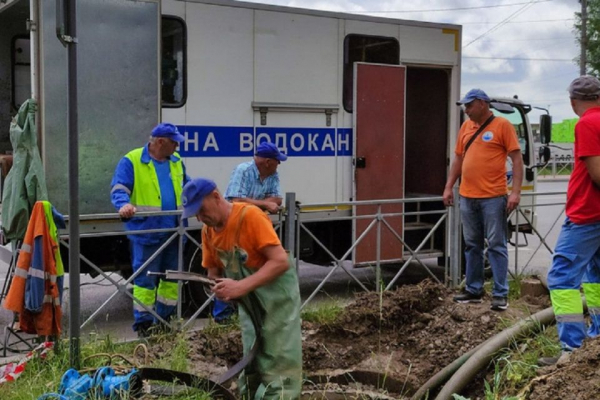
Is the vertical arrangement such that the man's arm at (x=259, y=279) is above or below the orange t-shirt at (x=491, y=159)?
below

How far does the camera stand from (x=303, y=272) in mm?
9617

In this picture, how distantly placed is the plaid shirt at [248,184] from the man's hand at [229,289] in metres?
2.33

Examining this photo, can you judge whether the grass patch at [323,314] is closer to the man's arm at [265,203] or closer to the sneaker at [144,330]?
the man's arm at [265,203]

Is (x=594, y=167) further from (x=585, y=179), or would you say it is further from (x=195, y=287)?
(x=195, y=287)

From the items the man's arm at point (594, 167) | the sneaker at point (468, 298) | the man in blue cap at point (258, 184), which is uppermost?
the man's arm at point (594, 167)

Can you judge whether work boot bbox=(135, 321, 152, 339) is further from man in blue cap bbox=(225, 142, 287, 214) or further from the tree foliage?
the tree foliage

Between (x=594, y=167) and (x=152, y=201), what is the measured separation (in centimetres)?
331

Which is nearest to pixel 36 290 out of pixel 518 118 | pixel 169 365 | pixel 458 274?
pixel 169 365

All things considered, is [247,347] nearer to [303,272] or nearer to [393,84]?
[393,84]

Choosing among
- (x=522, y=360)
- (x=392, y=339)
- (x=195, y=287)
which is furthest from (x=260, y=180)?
(x=522, y=360)

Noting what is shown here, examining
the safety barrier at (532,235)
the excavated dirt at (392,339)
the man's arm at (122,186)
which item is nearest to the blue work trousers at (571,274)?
the excavated dirt at (392,339)

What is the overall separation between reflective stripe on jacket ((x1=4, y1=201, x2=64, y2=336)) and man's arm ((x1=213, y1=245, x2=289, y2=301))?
1587mm

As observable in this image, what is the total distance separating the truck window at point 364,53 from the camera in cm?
788

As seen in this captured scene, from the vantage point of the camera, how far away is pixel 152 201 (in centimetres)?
595
